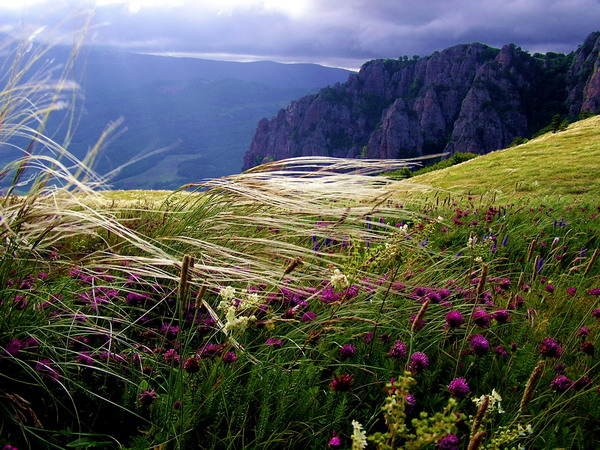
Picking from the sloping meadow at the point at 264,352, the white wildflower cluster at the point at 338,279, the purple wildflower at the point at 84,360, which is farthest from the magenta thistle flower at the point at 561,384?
the purple wildflower at the point at 84,360

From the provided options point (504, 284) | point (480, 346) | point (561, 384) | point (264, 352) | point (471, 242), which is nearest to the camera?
point (561, 384)

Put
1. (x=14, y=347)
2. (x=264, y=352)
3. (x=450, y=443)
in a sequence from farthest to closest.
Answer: (x=264, y=352) < (x=14, y=347) < (x=450, y=443)

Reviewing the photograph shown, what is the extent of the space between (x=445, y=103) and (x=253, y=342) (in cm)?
15956

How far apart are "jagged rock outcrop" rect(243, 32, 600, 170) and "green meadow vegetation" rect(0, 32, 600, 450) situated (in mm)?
124346

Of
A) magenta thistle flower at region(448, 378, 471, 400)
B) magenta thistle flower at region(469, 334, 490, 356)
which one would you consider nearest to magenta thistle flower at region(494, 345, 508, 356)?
magenta thistle flower at region(469, 334, 490, 356)

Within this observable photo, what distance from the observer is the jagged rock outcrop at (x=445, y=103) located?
132625mm

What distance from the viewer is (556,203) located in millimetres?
7227

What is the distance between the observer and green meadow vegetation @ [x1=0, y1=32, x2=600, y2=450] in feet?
5.47

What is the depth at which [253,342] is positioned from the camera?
236 centimetres

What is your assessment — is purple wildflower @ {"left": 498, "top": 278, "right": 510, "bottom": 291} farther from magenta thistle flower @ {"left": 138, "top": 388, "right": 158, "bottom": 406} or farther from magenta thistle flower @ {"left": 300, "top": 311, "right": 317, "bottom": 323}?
magenta thistle flower @ {"left": 138, "top": 388, "right": 158, "bottom": 406}

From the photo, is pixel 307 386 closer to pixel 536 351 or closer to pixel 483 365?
pixel 483 365

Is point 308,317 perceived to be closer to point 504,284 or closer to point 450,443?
point 450,443

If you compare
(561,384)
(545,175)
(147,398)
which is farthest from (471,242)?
(545,175)

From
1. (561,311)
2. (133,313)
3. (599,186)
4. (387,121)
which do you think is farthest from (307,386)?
(387,121)
